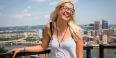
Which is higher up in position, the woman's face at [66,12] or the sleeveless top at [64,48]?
the woman's face at [66,12]

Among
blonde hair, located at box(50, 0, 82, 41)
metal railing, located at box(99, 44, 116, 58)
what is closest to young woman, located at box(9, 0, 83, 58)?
blonde hair, located at box(50, 0, 82, 41)

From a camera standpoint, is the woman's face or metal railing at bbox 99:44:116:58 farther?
metal railing at bbox 99:44:116:58

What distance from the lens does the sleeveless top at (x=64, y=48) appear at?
39.5 inches

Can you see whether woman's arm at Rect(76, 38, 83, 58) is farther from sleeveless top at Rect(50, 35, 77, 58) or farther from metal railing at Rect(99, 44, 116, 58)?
metal railing at Rect(99, 44, 116, 58)

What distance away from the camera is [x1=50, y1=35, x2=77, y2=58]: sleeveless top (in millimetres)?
1003

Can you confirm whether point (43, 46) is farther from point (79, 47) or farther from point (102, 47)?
point (102, 47)

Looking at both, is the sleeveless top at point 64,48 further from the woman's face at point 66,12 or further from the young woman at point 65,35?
the woman's face at point 66,12

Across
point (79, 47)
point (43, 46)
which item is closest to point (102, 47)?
point (79, 47)

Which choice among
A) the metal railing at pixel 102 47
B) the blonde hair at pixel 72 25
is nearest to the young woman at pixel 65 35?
the blonde hair at pixel 72 25

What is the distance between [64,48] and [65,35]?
88 millimetres

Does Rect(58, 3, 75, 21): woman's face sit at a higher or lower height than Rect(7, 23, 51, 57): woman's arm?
higher

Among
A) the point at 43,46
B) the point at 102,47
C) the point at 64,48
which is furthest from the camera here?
the point at 102,47

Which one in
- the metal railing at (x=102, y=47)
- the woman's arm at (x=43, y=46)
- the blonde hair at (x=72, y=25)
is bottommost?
the metal railing at (x=102, y=47)

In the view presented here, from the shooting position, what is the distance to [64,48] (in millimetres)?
1011
